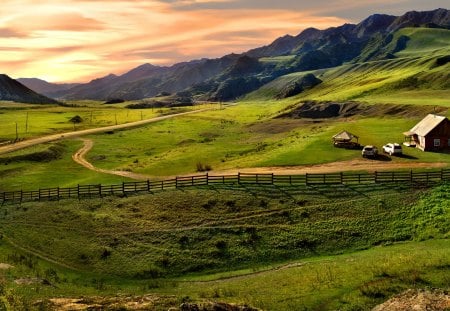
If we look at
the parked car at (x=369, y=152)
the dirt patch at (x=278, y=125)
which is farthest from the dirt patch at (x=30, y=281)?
the dirt patch at (x=278, y=125)

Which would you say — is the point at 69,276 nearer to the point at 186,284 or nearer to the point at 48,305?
the point at 186,284

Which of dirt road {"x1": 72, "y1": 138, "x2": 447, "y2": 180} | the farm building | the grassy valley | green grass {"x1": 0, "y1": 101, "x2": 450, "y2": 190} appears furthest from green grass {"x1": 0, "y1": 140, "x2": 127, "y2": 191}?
the farm building

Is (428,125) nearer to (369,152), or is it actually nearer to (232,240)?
(369,152)

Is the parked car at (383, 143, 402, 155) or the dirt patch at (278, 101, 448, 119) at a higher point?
the dirt patch at (278, 101, 448, 119)

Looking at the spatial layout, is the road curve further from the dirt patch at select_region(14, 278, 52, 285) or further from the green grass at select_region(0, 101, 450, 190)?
the dirt patch at select_region(14, 278, 52, 285)

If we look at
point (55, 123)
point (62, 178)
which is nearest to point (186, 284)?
point (62, 178)

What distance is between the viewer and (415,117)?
→ 10731 centimetres

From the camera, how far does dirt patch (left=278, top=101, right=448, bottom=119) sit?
11170 cm

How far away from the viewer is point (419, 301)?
2911 centimetres

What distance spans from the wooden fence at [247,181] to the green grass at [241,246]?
1924 millimetres

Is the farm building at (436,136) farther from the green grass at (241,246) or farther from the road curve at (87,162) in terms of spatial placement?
the road curve at (87,162)

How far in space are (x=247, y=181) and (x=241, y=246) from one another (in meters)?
14.0

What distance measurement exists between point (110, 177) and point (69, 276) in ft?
105

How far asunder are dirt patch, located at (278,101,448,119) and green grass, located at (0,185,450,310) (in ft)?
202
